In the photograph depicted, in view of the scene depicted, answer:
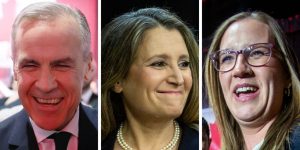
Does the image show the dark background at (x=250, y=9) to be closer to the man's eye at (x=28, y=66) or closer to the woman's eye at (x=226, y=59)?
the woman's eye at (x=226, y=59)

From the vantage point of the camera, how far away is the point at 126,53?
365 centimetres

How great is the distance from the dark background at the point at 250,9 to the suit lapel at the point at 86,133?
2.51ft

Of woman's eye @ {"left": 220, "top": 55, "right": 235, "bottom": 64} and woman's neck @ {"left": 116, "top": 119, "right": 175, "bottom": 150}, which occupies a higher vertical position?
woman's eye @ {"left": 220, "top": 55, "right": 235, "bottom": 64}

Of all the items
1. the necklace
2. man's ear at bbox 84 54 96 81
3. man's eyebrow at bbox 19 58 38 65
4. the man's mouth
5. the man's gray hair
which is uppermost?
the man's gray hair

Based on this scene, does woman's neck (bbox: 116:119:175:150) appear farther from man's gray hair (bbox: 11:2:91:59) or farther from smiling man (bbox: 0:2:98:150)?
man's gray hair (bbox: 11:2:91:59)

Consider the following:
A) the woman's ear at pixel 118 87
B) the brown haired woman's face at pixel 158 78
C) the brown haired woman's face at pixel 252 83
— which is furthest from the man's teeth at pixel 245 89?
the woman's ear at pixel 118 87

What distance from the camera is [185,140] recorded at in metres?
3.66

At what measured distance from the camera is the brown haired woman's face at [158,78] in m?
3.62

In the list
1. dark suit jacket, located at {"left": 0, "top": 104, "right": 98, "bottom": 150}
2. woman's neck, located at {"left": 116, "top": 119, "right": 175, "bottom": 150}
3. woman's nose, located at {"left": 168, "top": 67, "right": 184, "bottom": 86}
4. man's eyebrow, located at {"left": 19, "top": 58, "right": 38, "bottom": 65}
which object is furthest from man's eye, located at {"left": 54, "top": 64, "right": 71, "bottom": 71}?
woman's nose, located at {"left": 168, "top": 67, "right": 184, "bottom": 86}

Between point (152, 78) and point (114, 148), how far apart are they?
540 millimetres

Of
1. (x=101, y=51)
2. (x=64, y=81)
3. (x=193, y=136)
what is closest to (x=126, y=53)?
(x=101, y=51)

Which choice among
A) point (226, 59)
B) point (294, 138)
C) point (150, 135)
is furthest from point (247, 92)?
point (150, 135)

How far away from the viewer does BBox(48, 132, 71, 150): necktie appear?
Answer: 12.0 feet

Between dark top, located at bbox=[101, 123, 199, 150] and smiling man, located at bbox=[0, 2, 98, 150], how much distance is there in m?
0.08
